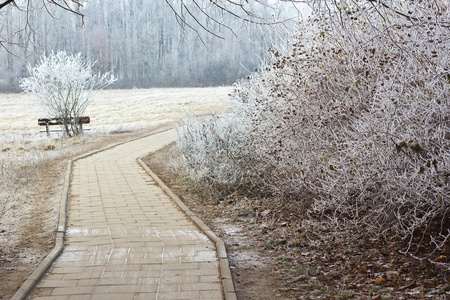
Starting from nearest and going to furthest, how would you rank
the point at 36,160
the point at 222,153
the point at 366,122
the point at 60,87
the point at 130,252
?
1. the point at 366,122
2. the point at 130,252
3. the point at 222,153
4. the point at 36,160
5. the point at 60,87

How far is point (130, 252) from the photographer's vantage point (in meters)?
5.58

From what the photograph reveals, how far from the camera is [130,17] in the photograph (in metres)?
64.0

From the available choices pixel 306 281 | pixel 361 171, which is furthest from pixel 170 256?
pixel 361 171

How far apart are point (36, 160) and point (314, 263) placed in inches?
474

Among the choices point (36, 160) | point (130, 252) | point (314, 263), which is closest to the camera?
point (314, 263)

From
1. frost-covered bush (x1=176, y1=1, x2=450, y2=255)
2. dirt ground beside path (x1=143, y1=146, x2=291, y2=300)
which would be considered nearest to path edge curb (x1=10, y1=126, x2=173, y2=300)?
dirt ground beside path (x1=143, y1=146, x2=291, y2=300)

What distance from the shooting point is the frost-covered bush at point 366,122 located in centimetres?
445

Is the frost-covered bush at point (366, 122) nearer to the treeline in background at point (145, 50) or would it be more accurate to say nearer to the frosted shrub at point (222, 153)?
the frosted shrub at point (222, 153)

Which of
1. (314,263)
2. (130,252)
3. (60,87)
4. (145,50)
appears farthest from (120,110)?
(314,263)

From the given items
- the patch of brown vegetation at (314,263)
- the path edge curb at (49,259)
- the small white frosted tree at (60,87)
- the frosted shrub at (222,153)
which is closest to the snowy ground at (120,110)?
the small white frosted tree at (60,87)

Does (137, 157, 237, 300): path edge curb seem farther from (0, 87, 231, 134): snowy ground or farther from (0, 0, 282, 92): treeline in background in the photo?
(0, 0, 282, 92): treeline in background

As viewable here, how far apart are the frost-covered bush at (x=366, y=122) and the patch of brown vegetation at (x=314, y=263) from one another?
25cm

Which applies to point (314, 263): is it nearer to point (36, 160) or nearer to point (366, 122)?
point (366, 122)

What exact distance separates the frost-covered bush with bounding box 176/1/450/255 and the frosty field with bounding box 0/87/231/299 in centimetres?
281
